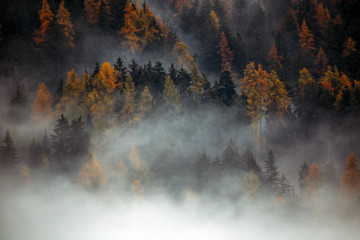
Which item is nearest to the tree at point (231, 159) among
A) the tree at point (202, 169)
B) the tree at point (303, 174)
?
the tree at point (202, 169)

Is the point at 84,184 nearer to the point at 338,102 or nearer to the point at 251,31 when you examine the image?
the point at 338,102

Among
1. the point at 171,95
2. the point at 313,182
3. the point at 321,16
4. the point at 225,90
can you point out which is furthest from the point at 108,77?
the point at 321,16

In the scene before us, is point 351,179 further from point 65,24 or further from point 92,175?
point 65,24

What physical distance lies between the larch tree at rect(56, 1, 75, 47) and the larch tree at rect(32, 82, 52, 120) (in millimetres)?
16596

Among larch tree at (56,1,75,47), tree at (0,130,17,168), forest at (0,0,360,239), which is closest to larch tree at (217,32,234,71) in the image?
forest at (0,0,360,239)

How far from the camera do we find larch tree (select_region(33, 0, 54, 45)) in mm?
71688

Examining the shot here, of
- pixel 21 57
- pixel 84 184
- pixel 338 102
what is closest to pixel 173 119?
pixel 84 184

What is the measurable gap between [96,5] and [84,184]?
4525cm

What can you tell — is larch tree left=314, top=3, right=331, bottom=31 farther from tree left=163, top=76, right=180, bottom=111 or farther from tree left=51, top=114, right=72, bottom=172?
tree left=51, top=114, right=72, bottom=172

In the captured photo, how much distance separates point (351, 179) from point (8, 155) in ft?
155

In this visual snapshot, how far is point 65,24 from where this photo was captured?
7356cm

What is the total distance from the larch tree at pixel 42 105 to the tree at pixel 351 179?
43.4 metres

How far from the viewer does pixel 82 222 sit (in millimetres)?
57750

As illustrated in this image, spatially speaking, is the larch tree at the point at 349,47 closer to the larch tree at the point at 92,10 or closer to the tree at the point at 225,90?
the tree at the point at 225,90
